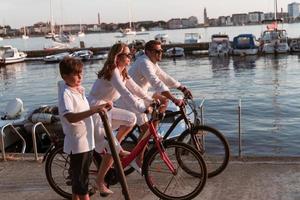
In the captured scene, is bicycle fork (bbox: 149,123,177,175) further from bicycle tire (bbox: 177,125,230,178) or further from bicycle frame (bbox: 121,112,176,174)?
bicycle tire (bbox: 177,125,230,178)

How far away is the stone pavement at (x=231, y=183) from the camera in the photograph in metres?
5.89

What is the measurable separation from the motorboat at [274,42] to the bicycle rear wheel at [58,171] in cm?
5679

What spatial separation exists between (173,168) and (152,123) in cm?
63

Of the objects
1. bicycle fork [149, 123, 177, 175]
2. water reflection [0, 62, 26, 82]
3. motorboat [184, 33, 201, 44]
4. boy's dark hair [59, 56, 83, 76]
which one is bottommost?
water reflection [0, 62, 26, 82]

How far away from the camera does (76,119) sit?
4.64 metres

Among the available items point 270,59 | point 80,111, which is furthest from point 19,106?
point 270,59

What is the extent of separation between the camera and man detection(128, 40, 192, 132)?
632cm

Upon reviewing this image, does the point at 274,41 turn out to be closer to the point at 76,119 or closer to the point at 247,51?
the point at 247,51

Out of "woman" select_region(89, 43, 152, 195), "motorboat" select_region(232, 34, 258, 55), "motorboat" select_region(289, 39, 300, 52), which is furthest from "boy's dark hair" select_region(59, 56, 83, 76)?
"motorboat" select_region(289, 39, 300, 52)

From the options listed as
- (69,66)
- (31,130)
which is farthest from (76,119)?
(31,130)

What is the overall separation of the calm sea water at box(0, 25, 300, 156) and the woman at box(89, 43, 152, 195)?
999 cm

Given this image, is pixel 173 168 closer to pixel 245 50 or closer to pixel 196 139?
pixel 196 139

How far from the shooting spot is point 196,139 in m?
6.46

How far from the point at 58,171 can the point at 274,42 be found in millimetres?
58455
